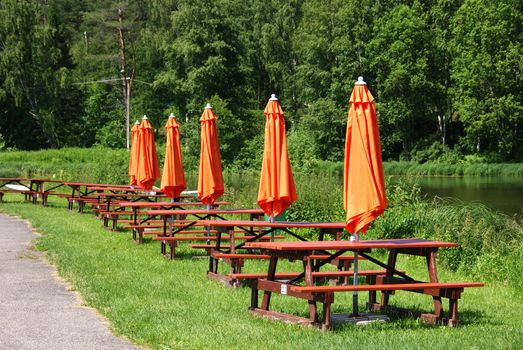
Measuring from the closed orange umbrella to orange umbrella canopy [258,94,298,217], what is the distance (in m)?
2.80

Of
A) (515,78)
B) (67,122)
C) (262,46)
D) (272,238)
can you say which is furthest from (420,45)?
(272,238)

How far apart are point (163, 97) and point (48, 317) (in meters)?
55.2

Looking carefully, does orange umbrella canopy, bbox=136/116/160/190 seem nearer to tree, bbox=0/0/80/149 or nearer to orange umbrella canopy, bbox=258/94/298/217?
orange umbrella canopy, bbox=258/94/298/217

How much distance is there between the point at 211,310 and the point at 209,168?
18.4ft

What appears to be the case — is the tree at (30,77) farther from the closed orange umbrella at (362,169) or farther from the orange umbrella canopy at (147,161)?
the closed orange umbrella at (362,169)

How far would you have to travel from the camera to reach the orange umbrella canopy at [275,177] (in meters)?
11.1

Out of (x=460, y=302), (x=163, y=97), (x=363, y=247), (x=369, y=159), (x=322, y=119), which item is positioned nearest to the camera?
(x=363, y=247)

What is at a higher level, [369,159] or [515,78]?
[515,78]

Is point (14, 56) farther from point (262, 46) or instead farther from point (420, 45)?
point (420, 45)

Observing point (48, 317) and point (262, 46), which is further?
point (262, 46)

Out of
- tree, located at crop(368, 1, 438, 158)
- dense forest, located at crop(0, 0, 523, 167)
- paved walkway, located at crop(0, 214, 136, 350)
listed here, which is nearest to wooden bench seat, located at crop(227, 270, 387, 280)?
paved walkway, located at crop(0, 214, 136, 350)

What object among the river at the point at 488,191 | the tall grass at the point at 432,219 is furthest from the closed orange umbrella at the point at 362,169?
the river at the point at 488,191

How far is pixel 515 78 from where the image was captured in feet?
176

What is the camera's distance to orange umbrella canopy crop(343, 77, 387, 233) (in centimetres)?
820
